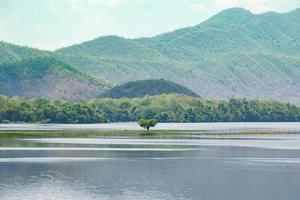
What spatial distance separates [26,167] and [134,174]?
10602 mm

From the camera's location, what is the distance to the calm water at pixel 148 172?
161 ft

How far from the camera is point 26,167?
213ft

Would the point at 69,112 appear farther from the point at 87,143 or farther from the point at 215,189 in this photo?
the point at 215,189

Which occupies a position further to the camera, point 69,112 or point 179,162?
point 69,112

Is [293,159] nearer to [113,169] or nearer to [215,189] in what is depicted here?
[113,169]

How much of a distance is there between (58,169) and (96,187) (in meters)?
12.6

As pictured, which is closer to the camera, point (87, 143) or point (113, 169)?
point (113, 169)

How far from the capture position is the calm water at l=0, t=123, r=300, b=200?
49.2 metres

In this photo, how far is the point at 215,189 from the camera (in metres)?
51.4

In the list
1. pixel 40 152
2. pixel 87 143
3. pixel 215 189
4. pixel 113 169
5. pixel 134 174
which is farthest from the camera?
→ pixel 87 143

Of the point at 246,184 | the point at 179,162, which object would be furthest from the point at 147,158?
the point at 246,184

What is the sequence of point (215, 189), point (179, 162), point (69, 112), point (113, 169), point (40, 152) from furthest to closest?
1. point (69, 112)
2. point (40, 152)
3. point (179, 162)
4. point (113, 169)
5. point (215, 189)

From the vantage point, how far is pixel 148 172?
6147 centimetres

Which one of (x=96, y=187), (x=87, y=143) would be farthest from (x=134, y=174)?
(x=87, y=143)
